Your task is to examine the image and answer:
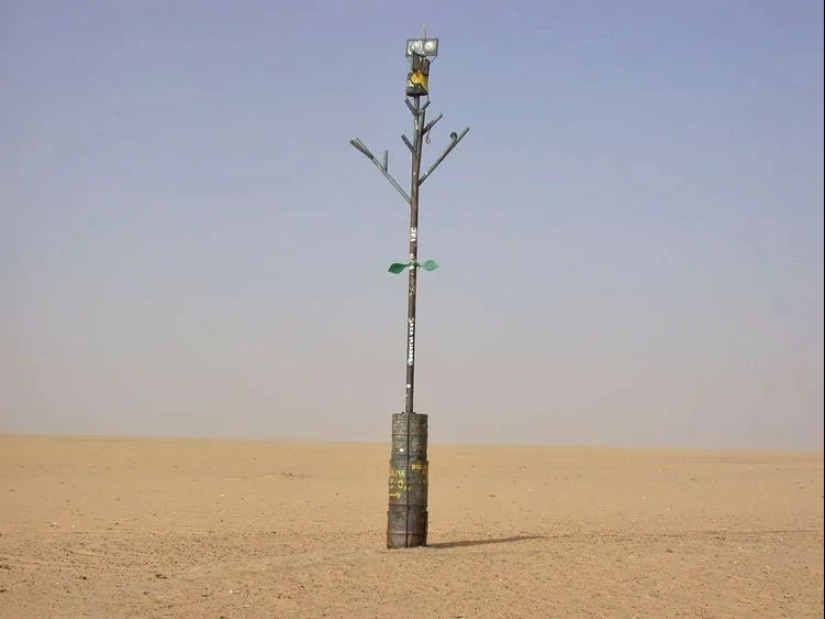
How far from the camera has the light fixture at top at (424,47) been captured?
16703 millimetres

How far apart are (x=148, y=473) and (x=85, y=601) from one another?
81.6 feet

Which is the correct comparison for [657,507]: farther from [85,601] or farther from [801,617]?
[85,601]

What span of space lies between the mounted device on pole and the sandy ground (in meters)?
0.52

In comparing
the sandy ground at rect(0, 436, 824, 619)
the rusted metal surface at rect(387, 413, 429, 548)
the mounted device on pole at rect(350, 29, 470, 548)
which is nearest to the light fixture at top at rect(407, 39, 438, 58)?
the mounted device on pole at rect(350, 29, 470, 548)

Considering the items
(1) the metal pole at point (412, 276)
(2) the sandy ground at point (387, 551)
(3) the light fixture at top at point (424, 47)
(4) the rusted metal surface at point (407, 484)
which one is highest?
(3) the light fixture at top at point (424, 47)

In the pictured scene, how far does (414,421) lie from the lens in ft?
53.8

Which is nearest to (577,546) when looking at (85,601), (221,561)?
(221,561)

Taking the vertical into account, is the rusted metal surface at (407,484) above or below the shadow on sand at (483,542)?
above

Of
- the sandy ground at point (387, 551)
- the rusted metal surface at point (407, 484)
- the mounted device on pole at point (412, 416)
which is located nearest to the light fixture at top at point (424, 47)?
the mounted device on pole at point (412, 416)

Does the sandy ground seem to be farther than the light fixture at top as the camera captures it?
No

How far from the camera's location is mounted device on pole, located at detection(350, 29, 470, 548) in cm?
1631

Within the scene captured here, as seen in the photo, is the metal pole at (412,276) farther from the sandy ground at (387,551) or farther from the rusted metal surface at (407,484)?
the sandy ground at (387,551)

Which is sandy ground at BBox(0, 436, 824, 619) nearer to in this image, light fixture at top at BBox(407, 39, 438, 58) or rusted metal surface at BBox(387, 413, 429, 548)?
rusted metal surface at BBox(387, 413, 429, 548)

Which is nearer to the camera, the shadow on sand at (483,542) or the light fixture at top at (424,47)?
the light fixture at top at (424,47)
